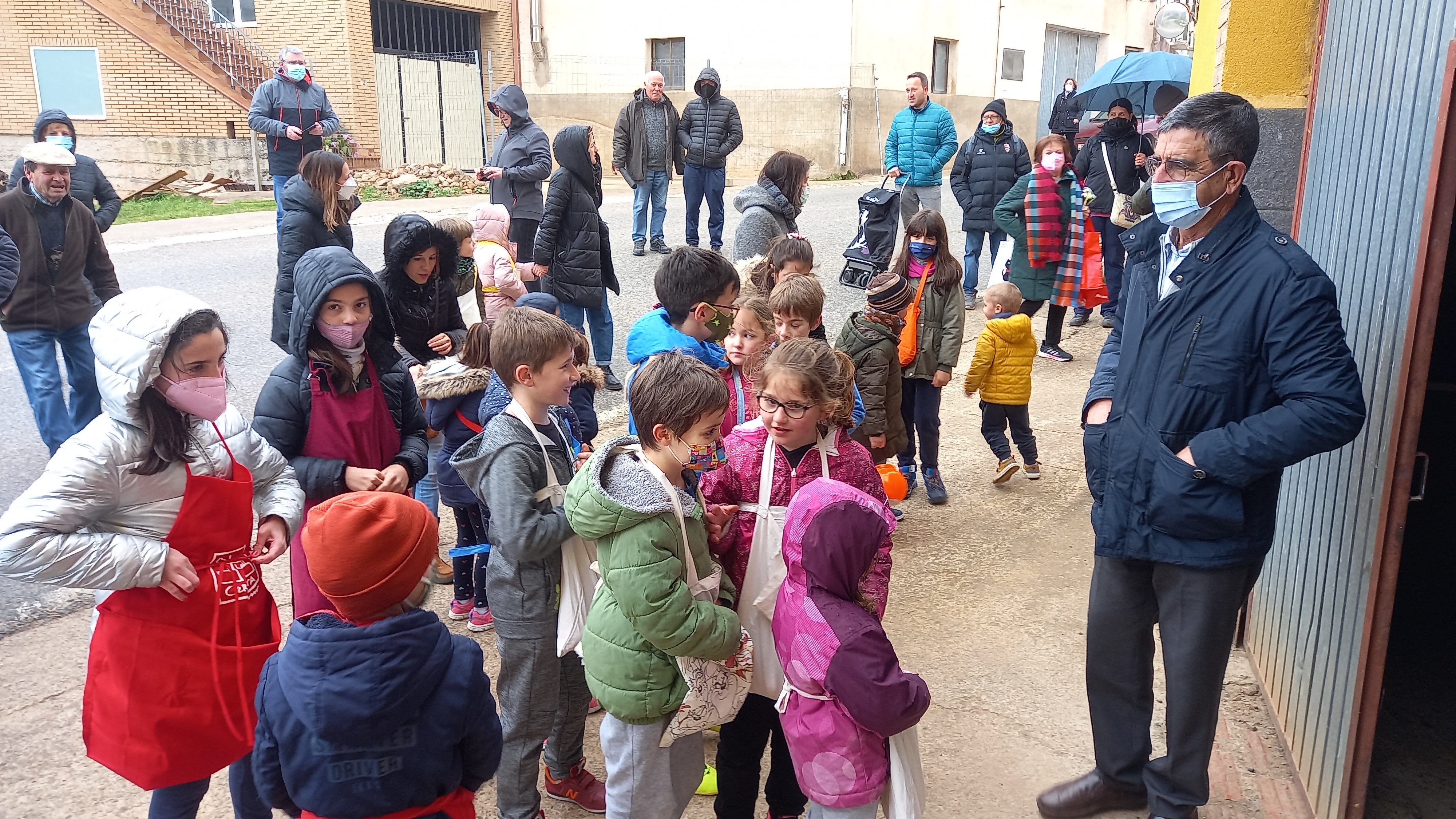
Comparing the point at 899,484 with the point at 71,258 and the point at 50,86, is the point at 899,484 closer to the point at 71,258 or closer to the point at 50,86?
the point at 71,258

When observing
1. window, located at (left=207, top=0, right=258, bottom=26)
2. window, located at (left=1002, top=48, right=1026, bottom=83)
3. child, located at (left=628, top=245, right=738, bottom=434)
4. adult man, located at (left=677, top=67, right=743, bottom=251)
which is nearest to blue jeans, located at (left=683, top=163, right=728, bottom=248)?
adult man, located at (left=677, top=67, right=743, bottom=251)

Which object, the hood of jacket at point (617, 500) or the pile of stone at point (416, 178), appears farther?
the pile of stone at point (416, 178)

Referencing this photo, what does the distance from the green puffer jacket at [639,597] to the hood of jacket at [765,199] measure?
4601mm

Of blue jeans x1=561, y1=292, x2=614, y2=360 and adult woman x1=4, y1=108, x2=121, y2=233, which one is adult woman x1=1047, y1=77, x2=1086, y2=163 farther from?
adult woman x1=4, y1=108, x2=121, y2=233

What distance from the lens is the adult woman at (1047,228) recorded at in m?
8.12

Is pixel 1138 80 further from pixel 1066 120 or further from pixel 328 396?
pixel 328 396

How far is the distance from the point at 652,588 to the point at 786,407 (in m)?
0.68

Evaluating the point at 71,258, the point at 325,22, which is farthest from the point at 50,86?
the point at 71,258

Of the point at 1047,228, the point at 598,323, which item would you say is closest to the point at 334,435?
the point at 598,323

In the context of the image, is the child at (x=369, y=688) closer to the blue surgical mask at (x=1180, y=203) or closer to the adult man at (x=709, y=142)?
the blue surgical mask at (x=1180, y=203)

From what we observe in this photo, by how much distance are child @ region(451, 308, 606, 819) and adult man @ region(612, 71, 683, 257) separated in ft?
29.1

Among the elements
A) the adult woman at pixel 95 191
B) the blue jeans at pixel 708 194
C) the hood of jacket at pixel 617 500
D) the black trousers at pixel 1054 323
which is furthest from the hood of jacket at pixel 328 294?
the blue jeans at pixel 708 194

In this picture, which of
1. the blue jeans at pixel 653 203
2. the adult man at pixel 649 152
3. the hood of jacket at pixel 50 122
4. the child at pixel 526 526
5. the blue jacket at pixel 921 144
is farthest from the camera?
the blue jeans at pixel 653 203

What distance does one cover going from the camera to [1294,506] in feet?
11.5
